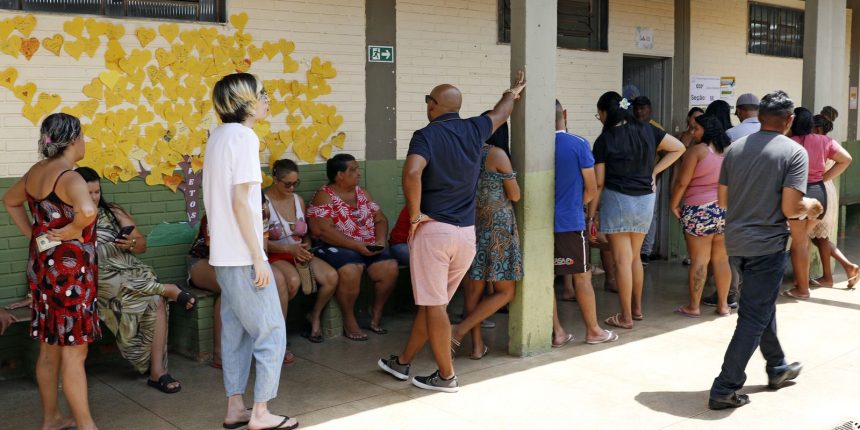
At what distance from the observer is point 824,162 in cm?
740

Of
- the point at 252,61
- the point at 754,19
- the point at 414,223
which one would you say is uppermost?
the point at 754,19

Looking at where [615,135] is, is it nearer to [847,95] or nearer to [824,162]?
[824,162]

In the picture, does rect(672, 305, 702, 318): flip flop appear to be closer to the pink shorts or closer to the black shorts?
the black shorts

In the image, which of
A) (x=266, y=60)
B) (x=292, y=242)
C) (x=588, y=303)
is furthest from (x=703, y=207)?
(x=266, y=60)

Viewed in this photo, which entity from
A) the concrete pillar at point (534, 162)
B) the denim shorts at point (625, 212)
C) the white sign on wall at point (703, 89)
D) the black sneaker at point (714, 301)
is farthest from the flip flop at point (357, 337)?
the white sign on wall at point (703, 89)

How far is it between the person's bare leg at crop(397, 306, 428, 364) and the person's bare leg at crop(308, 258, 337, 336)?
46.4 inches

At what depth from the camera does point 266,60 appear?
6516 mm

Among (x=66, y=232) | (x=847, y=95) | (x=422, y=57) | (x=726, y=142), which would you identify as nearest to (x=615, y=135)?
(x=726, y=142)

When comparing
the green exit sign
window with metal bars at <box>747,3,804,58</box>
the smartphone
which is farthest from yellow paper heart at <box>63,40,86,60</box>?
window with metal bars at <box>747,3,804,58</box>

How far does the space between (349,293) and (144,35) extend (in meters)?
2.38

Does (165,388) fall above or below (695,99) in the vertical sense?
below

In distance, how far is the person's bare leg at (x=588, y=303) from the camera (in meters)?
6.06

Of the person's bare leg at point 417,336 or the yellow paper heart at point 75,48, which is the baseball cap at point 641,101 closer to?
the person's bare leg at point 417,336

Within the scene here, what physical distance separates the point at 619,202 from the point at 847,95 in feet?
27.7
